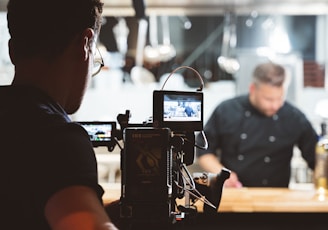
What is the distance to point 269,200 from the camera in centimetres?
262

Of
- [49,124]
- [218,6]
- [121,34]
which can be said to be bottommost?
[49,124]

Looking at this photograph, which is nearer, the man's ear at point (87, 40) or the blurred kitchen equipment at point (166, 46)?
the man's ear at point (87, 40)

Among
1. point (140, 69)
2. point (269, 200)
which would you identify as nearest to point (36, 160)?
point (269, 200)

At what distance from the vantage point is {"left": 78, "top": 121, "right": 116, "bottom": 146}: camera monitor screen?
1354 millimetres

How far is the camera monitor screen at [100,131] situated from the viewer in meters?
1.35

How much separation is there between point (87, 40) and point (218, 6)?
3.70 m

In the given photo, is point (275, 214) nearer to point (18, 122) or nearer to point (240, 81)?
point (18, 122)

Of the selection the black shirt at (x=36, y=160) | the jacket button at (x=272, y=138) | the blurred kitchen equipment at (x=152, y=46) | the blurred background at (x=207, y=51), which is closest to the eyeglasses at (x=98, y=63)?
the black shirt at (x=36, y=160)

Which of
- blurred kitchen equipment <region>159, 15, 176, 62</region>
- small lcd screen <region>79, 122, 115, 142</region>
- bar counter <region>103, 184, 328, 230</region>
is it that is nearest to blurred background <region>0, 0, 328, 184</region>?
blurred kitchen equipment <region>159, 15, 176, 62</region>

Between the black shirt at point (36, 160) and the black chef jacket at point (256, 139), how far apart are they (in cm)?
258

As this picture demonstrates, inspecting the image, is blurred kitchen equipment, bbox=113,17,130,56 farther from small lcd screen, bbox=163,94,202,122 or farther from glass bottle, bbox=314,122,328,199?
small lcd screen, bbox=163,94,202,122

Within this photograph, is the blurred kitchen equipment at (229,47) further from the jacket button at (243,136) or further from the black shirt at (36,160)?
the black shirt at (36,160)

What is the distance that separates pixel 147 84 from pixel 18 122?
4324 millimetres

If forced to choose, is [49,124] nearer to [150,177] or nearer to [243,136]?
[150,177]
